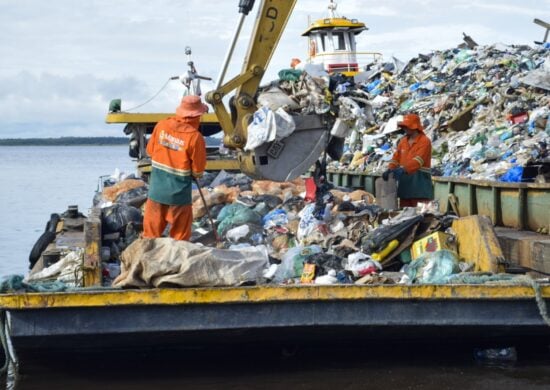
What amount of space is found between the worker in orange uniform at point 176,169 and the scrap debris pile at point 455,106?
1080 millimetres

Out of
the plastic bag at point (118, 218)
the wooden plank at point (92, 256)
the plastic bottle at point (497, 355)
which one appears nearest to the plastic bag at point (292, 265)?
the wooden plank at point (92, 256)

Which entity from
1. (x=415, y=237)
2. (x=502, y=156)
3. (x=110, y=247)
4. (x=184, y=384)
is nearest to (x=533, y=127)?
(x=502, y=156)

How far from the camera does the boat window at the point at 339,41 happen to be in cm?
3284

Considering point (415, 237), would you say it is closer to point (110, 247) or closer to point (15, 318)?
point (110, 247)

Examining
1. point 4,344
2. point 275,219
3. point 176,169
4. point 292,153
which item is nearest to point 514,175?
point 275,219

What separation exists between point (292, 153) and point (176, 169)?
55.8 inches

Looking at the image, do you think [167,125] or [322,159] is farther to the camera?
[322,159]

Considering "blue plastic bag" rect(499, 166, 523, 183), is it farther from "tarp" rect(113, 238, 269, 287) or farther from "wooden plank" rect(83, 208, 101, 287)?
"wooden plank" rect(83, 208, 101, 287)

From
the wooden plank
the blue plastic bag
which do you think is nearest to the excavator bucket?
the wooden plank

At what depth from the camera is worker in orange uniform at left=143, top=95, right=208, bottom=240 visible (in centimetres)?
717

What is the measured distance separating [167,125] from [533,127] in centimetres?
748

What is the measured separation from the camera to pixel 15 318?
6102mm

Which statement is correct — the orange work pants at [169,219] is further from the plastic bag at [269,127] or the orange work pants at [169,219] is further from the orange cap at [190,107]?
the plastic bag at [269,127]

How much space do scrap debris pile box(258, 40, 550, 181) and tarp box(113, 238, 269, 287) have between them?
2.05m
